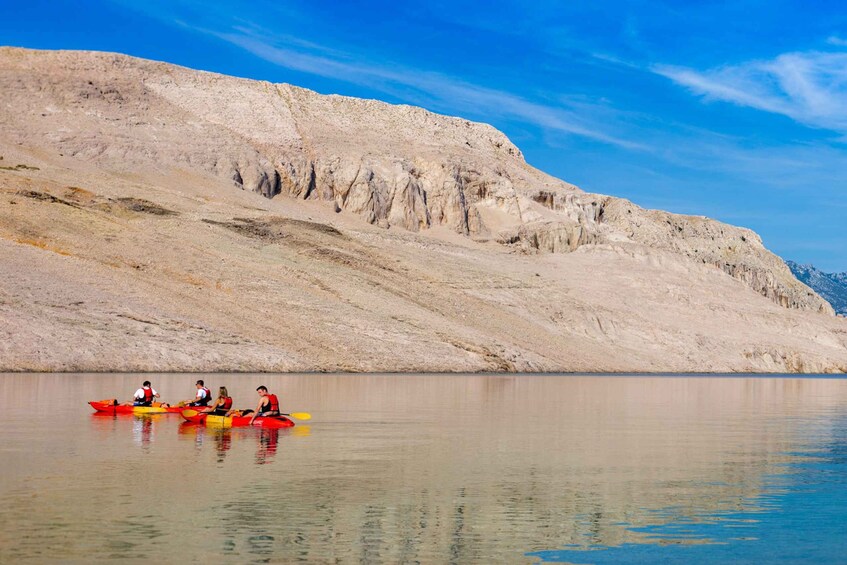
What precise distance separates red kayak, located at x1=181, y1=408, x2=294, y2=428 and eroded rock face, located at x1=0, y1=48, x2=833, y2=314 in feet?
309

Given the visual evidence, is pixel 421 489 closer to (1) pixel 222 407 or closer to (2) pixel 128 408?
(1) pixel 222 407

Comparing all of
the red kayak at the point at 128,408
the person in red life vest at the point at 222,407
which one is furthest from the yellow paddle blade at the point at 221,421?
the red kayak at the point at 128,408

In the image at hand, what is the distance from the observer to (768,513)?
16938 millimetres

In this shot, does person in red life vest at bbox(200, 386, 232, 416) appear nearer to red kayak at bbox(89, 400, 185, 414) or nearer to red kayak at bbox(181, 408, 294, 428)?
red kayak at bbox(181, 408, 294, 428)

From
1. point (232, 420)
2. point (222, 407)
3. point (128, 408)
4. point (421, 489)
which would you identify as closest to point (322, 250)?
point (128, 408)

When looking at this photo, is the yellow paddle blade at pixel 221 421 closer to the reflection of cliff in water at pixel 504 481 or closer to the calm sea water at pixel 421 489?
the calm sea water at pixel 421 489

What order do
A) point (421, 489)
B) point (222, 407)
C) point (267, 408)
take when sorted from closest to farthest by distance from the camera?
point (421, 489)
point (267, 408)
point (222, 407)

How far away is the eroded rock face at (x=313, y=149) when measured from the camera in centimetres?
12850

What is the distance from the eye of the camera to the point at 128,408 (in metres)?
34.9

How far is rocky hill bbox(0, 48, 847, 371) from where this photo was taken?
2950 inches

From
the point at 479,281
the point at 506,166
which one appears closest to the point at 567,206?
the point at 506,166

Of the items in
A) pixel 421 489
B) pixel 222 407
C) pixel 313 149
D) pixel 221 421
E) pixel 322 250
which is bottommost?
pixel 421 489

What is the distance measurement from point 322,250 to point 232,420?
73.9m

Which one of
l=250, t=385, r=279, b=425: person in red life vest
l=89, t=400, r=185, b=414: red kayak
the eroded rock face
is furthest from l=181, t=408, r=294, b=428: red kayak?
the eroded rock face
